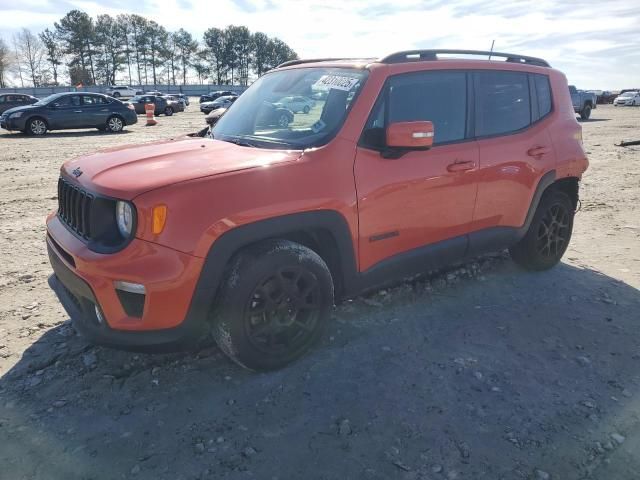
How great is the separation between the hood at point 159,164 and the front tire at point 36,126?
15624 millimetres

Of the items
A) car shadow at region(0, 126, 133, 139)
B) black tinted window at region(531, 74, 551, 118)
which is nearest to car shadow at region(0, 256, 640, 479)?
black tinted window at region(531, 74, 551, 118)

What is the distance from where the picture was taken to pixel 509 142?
398 centimetres

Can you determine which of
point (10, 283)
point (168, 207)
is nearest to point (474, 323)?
point (168, 207)

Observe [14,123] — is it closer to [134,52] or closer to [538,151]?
[538,151]

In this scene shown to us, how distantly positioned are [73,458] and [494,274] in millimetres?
3688

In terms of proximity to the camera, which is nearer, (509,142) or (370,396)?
(370,396)

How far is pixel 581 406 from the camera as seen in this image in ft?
9.09

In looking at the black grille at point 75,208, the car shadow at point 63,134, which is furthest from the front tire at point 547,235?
the car shadow at point 63,134

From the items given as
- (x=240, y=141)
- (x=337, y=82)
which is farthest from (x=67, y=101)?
(x=337, y=82)

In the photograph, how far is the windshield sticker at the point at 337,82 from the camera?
3262mm

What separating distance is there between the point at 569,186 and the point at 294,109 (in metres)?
2.87

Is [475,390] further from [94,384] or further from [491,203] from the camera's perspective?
[94,384]

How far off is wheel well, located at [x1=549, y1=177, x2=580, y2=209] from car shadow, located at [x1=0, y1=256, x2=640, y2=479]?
4.40 ft

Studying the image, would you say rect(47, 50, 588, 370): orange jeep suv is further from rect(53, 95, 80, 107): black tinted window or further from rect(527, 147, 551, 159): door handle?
rect(53, 95, 80, 107): black tinted window
